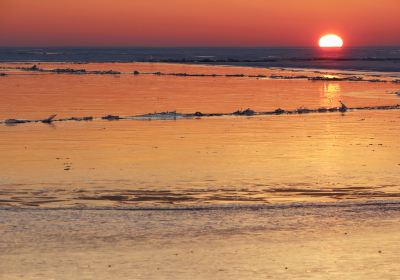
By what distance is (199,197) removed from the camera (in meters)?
18.4

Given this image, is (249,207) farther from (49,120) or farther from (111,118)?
(111,118)

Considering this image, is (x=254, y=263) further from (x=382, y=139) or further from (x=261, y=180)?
(x=382, y=139)

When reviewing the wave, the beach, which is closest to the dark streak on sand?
the beach

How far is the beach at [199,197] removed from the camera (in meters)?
13.1

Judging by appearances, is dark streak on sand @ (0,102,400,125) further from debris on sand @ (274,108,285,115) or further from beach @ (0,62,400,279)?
beach @ (0,62,400,279)

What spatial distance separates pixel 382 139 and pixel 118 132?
9282 mm

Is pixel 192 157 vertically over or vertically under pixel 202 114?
under

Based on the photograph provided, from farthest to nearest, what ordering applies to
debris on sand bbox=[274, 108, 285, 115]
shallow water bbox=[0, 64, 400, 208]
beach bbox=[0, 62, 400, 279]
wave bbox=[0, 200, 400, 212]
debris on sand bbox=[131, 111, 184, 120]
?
debris on sand bbox=[274, 108, 285, 115]
debris on sand bbox=[131, 111, 184, 120]
shallow water bbox=[0, 64, 400, 208]
wave bbox=[0, 200, 400, 212]
beach bbox=[0, 62, 400, 279]

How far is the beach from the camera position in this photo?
13.1m

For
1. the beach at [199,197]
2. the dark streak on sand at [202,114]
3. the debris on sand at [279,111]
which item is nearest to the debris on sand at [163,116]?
the dark streak on sand at [202,114]

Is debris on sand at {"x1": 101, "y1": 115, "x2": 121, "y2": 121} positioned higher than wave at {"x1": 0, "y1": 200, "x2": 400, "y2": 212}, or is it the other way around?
debris on sand at {"x1": 101, "y1": 115, "x2": 121, "y2": 121}

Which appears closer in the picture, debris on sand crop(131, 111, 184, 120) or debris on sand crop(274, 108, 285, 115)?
debris on sand crop(131, 111, 184, 120)

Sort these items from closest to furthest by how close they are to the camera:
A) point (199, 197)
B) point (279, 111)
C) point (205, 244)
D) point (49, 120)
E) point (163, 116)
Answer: point (205, 244)
point (199, 197)
point (49, 120)
point (163, 116)
point (279, 111)

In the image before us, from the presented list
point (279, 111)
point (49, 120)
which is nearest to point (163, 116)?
point (49, 120)
